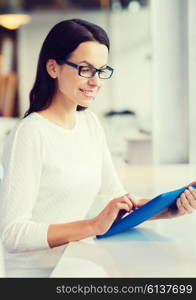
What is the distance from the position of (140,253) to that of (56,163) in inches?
9.9

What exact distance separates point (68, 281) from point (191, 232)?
36cm

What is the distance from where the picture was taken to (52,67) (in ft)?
3.33

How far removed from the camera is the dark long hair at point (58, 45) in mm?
958

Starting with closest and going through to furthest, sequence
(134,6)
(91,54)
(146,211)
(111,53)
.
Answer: (146,211)
(91,54)
(111,53)
(134,6)

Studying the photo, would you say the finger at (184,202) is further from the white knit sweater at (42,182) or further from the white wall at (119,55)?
the white wall at (119,55)

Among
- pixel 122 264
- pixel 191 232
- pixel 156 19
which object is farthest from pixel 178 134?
pixel 122 264

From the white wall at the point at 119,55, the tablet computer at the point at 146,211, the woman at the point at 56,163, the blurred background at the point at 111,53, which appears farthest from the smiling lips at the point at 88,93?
the white wall at the point at 119,55

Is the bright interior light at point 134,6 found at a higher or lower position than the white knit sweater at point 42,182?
higher

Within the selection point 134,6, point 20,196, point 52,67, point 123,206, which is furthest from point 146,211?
point 134,6

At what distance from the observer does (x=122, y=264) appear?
0.78 metres

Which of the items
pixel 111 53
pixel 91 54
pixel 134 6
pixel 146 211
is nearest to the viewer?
pixel 146 211

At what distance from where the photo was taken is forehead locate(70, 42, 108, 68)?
953mm

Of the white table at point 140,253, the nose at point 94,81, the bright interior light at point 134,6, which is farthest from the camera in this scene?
the bright interior light at point 134,6

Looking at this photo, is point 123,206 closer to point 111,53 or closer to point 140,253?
point 140,253
